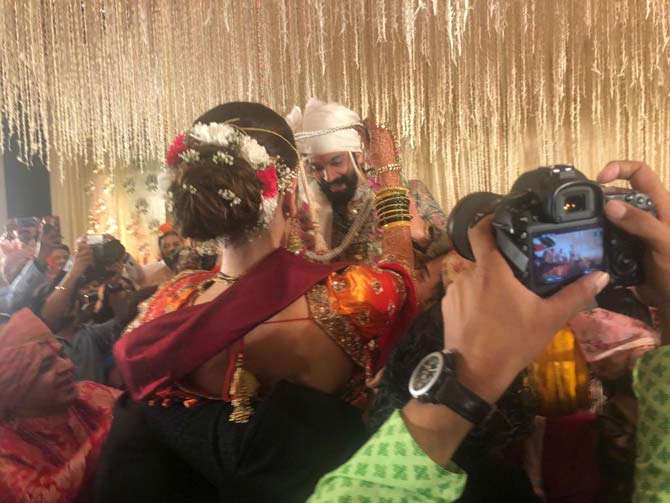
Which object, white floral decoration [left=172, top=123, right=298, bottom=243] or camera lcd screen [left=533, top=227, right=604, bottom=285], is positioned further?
white floral decoration [left=172, top=123, right=298, bottom=243]

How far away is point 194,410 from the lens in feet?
2.20

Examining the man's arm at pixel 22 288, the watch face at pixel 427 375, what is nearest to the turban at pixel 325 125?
the watch face at pixel 427 375

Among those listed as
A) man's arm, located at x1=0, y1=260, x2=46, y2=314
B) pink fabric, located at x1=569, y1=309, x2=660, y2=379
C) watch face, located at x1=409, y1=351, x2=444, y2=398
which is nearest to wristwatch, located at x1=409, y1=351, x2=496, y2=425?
watch face, located at x1=409, y1=351, x2=444, y2=398

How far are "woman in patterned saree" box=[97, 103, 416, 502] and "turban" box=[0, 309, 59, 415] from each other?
26cm

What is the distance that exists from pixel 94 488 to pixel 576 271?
0.75m

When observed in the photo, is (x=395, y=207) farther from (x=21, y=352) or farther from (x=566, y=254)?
(x=21, y=352)

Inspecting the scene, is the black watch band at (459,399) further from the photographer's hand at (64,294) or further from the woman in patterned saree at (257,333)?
the photographer's hand at (64,294)

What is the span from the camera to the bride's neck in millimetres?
673

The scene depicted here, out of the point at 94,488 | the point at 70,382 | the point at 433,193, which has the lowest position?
the point at 94,488

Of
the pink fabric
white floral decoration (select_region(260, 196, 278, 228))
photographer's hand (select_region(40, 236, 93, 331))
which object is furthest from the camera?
photographer's hand (select_region(40, 236, 93, 331))

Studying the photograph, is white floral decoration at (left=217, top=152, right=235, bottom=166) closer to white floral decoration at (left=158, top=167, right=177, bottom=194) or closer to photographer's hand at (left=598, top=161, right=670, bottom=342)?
white floral decoration at (left=158, top=167, right=177, bottom=194)

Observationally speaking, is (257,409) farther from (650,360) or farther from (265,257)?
(650,360)

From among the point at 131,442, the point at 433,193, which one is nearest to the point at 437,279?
the point at 433,193

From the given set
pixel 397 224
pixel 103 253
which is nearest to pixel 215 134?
pixel 397 224
